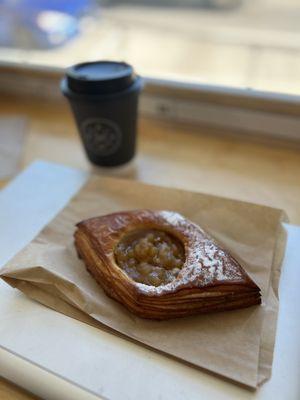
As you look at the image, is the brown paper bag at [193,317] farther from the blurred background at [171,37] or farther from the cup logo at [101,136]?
the blurred background at [171,37]

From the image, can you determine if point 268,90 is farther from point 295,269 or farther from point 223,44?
point 295,269

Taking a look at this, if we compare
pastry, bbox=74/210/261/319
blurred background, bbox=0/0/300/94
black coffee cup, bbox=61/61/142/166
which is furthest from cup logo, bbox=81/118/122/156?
blurred background, bbox=0/0/300/94

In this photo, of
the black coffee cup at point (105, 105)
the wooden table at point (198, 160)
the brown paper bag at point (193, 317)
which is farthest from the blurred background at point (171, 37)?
the brown paper bag at point (193, 317)

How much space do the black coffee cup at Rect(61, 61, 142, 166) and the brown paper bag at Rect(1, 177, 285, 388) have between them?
103mm

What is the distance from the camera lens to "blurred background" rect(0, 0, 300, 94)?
3.31 ft

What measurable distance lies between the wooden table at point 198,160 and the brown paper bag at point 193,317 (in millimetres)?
126

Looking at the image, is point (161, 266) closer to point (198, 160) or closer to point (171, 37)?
point (198, 160)

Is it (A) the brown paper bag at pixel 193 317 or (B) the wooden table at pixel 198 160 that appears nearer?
(A) the brown paper bag at pixel 193 317

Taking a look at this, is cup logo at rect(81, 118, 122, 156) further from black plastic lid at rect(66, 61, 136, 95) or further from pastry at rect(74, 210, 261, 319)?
pastry at rect(74, 210, 261, 319)

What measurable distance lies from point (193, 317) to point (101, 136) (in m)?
0.47

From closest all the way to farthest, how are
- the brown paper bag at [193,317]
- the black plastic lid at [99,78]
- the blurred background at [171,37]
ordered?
the brown paper bag at [193,317]
the black plastic lid at [99,78]
the blurred background at [171,37]

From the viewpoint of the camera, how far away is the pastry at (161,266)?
0.51 meters

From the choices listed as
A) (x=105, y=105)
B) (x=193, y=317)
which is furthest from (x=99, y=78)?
(x=193, y=317)

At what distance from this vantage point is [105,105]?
0.77 m
